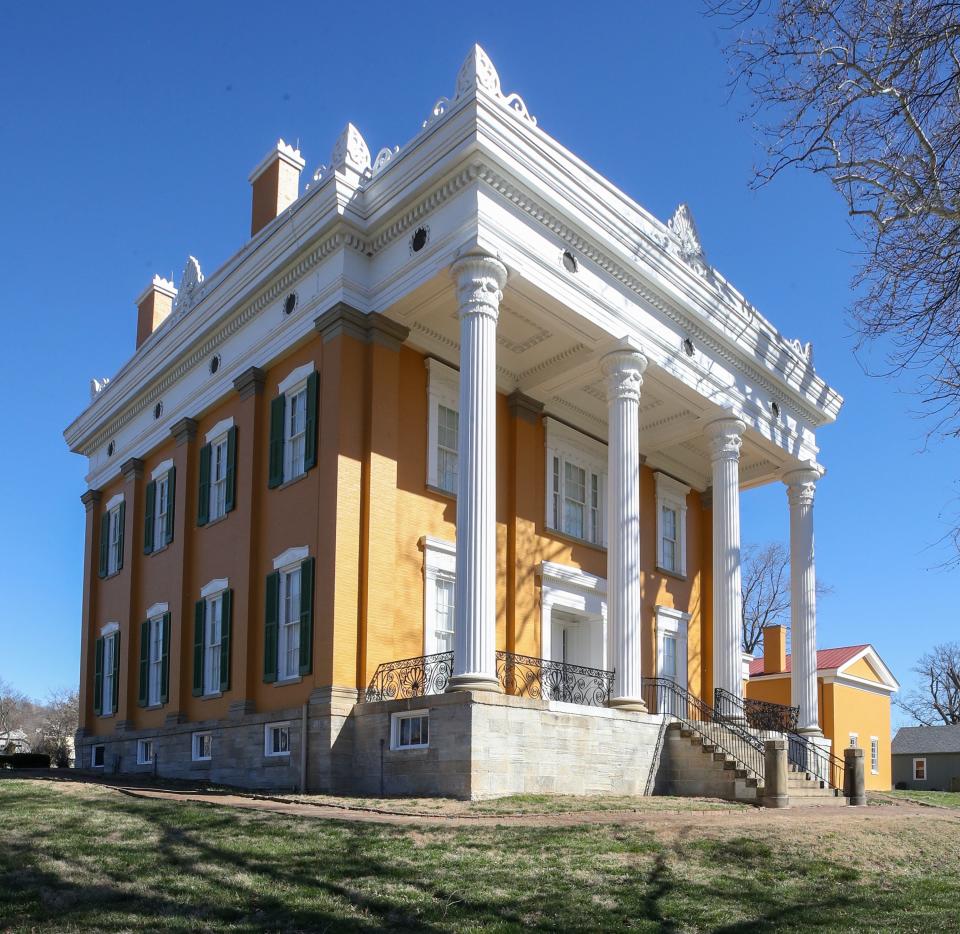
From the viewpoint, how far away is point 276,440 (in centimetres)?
2170

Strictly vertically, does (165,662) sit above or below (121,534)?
below

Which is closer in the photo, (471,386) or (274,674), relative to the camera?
(471,386)

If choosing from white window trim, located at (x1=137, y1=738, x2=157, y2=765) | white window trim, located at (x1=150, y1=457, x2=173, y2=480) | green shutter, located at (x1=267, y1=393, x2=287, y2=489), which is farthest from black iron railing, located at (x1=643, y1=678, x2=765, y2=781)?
white window trim, located at (x1=150, y1=457, x2=173, y2=480)

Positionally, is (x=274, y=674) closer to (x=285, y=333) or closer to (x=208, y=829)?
(x=285, y=333)

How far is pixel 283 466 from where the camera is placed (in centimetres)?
2153

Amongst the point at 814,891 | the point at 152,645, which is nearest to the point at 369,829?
the point at 814,891

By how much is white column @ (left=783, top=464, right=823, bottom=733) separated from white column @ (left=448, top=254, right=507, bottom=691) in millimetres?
10838

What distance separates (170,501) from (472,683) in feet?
39.5

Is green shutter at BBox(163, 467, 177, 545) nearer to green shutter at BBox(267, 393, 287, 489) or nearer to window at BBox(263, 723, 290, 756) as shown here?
green shutter at BBox(267, 393, 287, 489)

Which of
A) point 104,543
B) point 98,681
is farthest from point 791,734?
point 104,543

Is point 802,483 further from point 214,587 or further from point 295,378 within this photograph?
point 214,587

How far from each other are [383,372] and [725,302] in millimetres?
8110

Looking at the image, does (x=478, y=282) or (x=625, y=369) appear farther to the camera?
(x=625, y=369)

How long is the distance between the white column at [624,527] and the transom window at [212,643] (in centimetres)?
809
